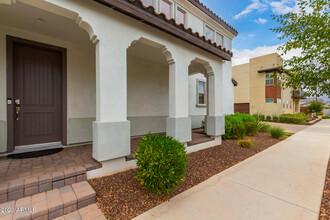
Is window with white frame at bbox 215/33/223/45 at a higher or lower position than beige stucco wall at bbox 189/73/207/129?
higher

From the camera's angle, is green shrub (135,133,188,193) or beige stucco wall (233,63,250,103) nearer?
green shrub (135,133,188,193)

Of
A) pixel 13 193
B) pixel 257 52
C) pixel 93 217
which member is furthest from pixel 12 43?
pixel 257 52

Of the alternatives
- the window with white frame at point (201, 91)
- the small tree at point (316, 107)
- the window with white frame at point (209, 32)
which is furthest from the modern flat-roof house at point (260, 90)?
the window with white frame at point (201, 91)

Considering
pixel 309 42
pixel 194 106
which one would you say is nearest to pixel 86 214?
pixel 309 42

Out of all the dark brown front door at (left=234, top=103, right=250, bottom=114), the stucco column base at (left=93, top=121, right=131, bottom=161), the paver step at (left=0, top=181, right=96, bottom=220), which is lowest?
the paver step at (left=0, top=181, right=96, bottom=220)

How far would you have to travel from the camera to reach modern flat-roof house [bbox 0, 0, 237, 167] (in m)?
2.74

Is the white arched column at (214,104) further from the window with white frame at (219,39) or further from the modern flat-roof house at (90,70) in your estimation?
the window with white frame at (219,39)

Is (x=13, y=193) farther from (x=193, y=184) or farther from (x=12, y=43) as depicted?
(x=12, y=43)

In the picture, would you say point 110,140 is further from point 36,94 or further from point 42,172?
point 36,94

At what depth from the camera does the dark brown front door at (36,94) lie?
11.5ft

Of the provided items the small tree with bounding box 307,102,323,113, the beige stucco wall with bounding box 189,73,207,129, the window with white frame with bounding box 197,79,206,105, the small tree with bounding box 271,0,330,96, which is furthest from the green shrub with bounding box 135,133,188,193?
the small tree with bounding box 307,102,323,113

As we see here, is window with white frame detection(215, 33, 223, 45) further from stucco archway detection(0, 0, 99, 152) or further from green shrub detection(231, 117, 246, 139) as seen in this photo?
stucco archway detection(0, 0, 99, 152)

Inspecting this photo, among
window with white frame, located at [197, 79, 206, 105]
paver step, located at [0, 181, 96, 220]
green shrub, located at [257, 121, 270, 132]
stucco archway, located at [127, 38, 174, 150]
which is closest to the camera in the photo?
paver step, located at [0, 181, 96, 220]

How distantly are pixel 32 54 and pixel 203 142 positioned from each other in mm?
5412
